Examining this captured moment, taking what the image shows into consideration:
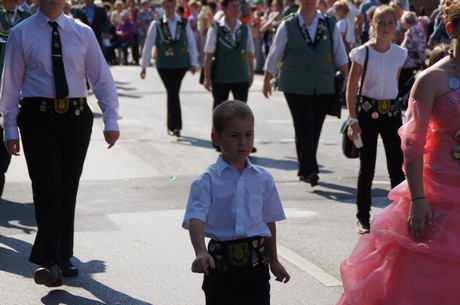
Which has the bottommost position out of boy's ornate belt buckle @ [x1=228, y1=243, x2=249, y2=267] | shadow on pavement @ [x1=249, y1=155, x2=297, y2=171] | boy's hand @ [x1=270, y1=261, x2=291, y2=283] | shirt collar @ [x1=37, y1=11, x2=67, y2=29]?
shadow on pavement @ [x1=249, y1=155, x2=297, y2=171]

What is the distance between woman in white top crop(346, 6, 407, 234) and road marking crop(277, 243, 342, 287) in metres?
0.93

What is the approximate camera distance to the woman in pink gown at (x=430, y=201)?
4629 mm

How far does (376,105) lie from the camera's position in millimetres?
8594

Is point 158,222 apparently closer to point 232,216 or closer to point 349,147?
point 349,147

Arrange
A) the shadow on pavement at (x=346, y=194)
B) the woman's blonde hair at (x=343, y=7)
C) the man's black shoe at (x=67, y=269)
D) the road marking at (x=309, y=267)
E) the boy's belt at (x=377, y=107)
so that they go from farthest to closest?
the woman's blonde hair at (x=343, y=7), the shadow on pavement at (x=346, y=194), the boy's belt at (x=377, y=107), the man's black shoe at (x=67, y=269), the road marking at (x=309, y=267)

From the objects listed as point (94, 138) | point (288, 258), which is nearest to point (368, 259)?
point (288, 258)

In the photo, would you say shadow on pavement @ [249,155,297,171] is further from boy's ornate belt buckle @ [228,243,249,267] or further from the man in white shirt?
boy's ornate belt buckle @ [228,243,249,267]

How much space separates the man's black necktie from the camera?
679cm

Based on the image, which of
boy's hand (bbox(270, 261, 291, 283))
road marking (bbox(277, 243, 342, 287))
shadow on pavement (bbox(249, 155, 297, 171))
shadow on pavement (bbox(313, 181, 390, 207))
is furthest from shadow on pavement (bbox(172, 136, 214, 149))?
boy's hand (bbox(270, 261, 291, 283))

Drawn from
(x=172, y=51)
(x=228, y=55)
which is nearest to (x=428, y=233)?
(x=228, y=55)

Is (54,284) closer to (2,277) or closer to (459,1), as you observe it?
(2,277)

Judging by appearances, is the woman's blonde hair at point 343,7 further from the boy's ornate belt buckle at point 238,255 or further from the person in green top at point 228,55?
the boy's ornate belt buckle at point 238,255

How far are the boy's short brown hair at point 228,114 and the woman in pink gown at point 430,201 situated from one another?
0.71 m

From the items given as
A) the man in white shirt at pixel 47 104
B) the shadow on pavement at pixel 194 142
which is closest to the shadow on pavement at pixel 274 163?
the shadow on pavement at pixel 194 142
